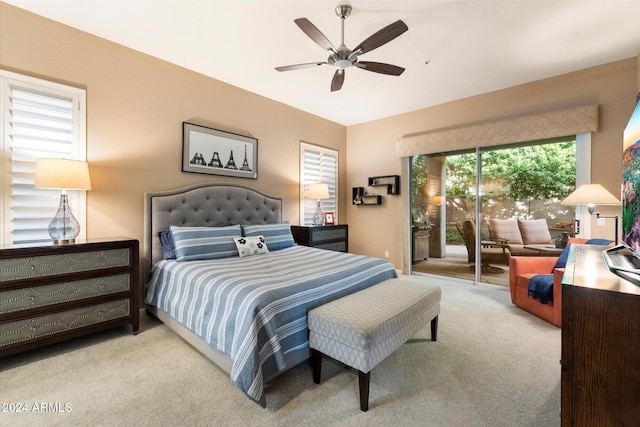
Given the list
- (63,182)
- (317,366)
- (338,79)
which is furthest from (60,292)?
(338,79)

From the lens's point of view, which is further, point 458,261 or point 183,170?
point 458,261

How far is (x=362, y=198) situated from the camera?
18.2ft

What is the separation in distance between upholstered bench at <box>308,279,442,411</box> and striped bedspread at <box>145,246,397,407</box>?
14 centimetres

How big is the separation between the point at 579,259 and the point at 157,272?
3.51 meters

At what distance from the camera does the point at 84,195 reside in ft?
9.12

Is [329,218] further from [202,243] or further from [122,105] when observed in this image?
[122,105]

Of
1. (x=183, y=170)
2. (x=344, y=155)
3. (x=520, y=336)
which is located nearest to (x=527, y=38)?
(x=520, y=336)

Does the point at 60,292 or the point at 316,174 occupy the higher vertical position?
the point at 316,174

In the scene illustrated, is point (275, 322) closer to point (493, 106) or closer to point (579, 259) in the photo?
point (579, 259)

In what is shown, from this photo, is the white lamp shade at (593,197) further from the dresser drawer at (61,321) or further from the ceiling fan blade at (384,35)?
the dresser drawer at (61,321)

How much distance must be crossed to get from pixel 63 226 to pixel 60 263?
41cm

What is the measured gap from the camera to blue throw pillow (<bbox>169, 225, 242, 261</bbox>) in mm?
2814

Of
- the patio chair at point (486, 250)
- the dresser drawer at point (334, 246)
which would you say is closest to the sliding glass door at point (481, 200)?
the patio chair at point (486, 250)

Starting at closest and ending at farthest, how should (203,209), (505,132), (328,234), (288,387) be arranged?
(288,387)
(203,209)
(505,132)
(328,234)
